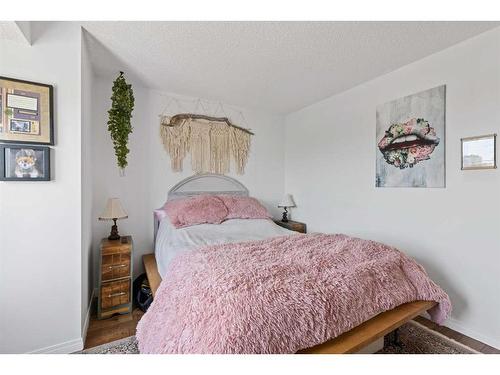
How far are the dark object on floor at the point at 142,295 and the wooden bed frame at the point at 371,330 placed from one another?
5.66 ft

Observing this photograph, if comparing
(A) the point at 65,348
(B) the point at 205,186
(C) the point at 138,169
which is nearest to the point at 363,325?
(A) the point at 65,348

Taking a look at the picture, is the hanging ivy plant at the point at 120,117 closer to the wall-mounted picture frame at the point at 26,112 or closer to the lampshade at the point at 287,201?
the wall-mounted picture frame at the point at 26,112

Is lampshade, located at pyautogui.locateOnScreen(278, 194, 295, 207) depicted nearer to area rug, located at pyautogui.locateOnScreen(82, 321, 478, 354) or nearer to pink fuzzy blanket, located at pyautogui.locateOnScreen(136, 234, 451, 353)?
pink fuzzy blanket, located at pyautogui.locateOnScreen(136, 234, 451, 353)

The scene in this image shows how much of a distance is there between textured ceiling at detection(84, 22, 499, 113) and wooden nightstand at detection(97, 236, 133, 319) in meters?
1.74

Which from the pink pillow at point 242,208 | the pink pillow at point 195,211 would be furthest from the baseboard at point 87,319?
the pink pillow at point 242,208

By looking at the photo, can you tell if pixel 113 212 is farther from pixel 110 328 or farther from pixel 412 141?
pixel 412 141

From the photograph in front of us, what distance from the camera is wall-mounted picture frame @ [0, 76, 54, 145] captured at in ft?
4.77

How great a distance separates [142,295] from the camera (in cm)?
230

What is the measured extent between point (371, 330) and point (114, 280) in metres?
2.06

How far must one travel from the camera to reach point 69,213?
163cm

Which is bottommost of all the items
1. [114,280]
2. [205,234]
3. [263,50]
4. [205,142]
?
[114,280]

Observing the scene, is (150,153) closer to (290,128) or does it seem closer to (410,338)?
(290,128)

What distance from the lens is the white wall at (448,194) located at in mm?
1761

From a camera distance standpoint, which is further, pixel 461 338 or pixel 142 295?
pixel 142 295
